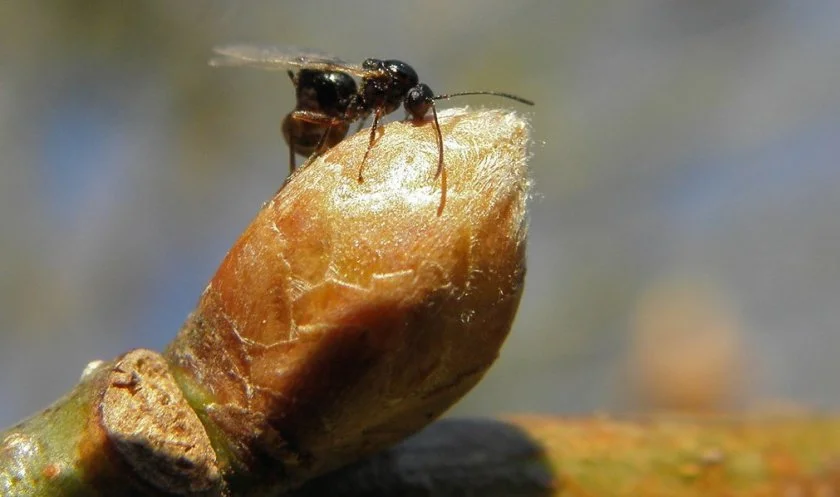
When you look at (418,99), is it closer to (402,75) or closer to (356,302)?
(402,75)

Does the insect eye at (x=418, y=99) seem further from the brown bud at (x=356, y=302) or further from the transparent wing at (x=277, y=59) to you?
the brown bud at (x=356, y=302)

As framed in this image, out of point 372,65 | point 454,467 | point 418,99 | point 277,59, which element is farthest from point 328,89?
point 454,467

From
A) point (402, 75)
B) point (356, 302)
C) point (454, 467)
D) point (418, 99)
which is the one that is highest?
point (402, 75)

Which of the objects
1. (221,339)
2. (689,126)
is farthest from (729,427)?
(689,126)

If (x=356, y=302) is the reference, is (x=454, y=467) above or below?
below

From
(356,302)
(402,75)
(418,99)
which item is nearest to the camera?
(356,302)

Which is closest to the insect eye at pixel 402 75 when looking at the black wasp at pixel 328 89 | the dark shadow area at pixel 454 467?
the black wasp at pixel 328 89

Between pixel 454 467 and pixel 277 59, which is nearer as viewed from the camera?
pixel 454 467
